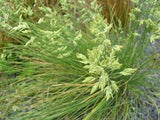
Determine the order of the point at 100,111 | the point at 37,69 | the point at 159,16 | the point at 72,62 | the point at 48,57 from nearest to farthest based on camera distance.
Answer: the point at 159,16
the point at 100,111
the point at 72,62
the point at 48,57
the point at 37,69

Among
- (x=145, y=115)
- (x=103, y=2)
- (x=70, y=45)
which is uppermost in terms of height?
(x=103, y=2)

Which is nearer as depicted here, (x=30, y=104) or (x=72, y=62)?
(x=72, y=62)

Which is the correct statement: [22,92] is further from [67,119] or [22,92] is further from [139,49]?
[139,49]

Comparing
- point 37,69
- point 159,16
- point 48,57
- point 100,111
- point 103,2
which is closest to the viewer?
point 159,16

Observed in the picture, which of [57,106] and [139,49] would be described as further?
[139,49]

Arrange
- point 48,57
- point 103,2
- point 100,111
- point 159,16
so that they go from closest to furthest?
point 159,16 < point 100,111 < point 48,57 < point 103,2

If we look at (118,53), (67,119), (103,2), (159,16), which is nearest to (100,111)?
(67,119)

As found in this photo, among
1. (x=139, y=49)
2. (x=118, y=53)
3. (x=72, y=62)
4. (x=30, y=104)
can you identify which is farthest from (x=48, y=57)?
(x=139, y=49)

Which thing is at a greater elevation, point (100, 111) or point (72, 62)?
point (72, 62)

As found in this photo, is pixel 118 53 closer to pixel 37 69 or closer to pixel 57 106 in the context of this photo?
pixel 57 106
